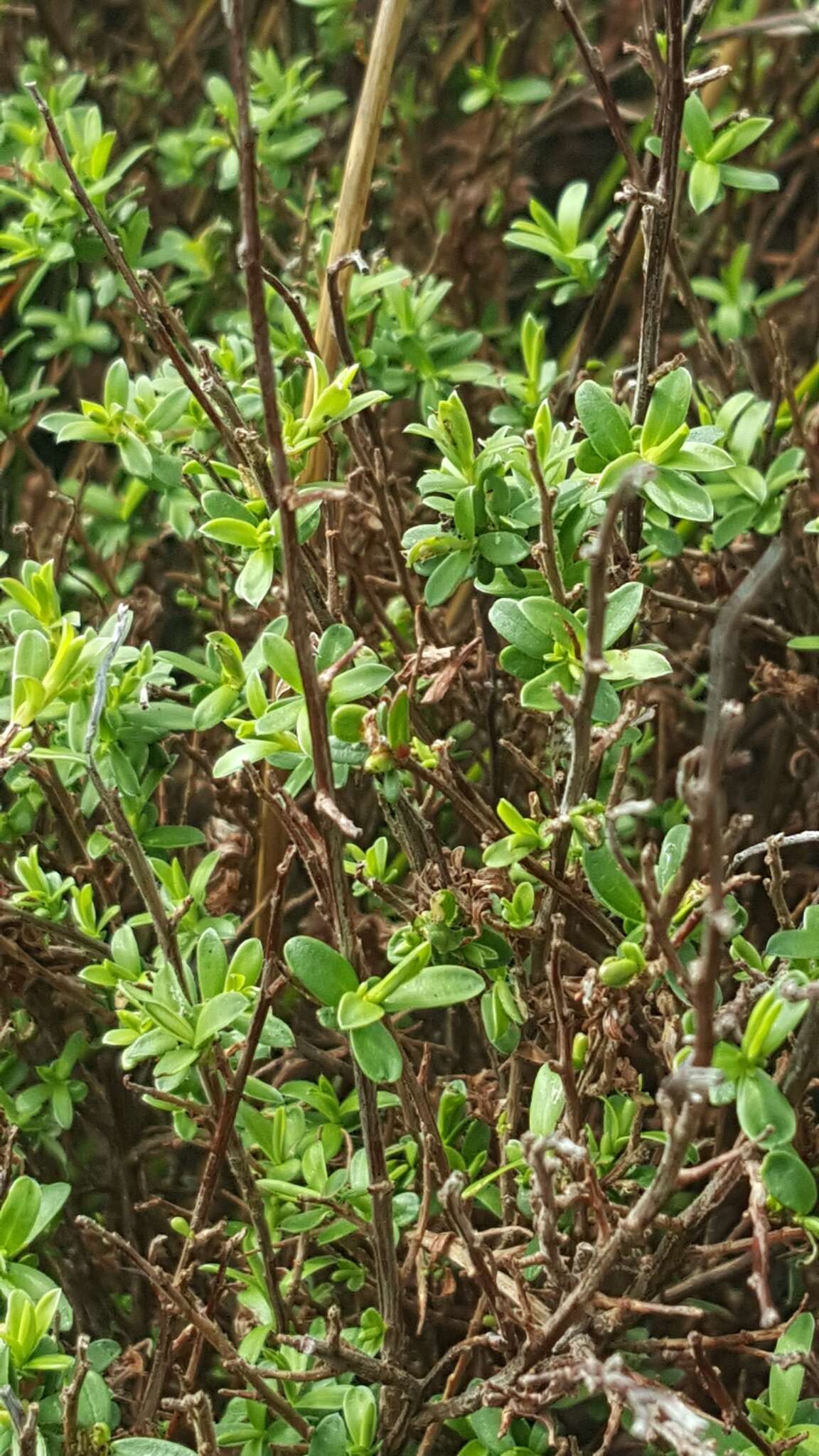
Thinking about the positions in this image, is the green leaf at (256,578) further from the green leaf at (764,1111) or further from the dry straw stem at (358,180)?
the green leaf at (764,1111)

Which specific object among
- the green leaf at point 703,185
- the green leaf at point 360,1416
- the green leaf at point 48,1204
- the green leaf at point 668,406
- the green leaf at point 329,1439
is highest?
the green leaf at point 703,185

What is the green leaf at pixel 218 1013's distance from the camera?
70cm

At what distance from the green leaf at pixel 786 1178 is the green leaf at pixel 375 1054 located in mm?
177

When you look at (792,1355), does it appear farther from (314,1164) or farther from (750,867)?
(750,867)

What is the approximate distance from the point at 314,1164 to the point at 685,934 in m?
0.29

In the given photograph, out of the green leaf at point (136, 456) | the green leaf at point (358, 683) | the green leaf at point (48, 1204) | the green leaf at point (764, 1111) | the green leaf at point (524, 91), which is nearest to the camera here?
the green leaf at point (764, 1111)

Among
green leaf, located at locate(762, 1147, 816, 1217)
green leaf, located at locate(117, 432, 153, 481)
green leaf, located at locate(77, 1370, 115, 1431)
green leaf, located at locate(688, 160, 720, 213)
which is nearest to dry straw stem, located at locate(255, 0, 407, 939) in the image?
green leaf, located at locate(117, 432, 153, 481)

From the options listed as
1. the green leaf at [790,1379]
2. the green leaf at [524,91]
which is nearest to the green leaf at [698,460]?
the green leaf at [790,1379]

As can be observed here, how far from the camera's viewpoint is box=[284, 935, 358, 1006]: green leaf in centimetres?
65

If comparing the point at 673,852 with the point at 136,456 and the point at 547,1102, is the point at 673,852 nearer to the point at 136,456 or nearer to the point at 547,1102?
the point at 547,1102

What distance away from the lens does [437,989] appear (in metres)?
0.65

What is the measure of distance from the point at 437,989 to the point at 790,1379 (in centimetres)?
30

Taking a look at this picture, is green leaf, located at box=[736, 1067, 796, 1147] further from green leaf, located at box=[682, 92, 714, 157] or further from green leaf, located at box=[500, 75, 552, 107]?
green leaf, located at box=[500, 75, 552, 107]

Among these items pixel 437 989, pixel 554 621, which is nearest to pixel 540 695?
pixel 554 621
